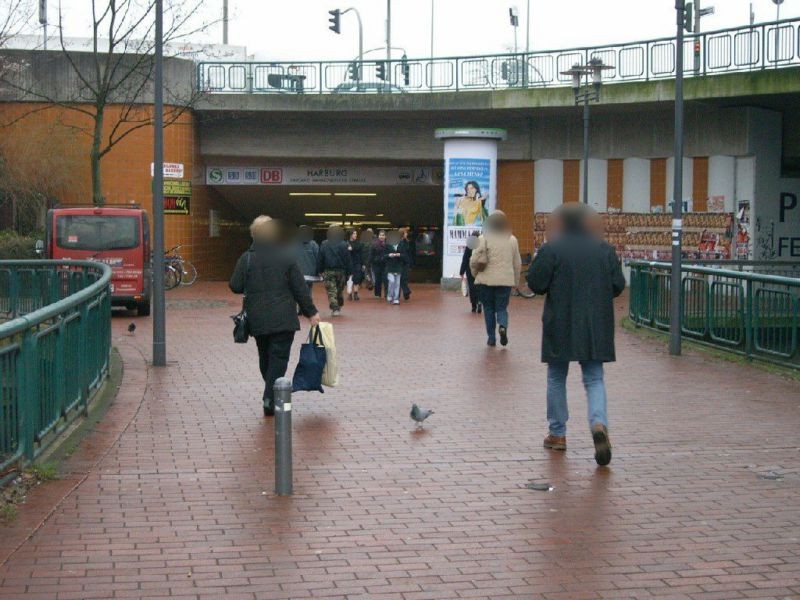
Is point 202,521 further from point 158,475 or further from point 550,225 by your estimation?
point 550,225

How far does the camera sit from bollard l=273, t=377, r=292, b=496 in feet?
23.0

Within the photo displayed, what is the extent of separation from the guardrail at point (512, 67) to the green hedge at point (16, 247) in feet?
20.2

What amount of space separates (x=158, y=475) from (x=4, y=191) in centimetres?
2490

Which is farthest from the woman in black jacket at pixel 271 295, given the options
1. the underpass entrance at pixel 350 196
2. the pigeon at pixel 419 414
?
the underpass entrance at pixel 350 196

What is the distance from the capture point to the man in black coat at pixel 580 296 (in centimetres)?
808

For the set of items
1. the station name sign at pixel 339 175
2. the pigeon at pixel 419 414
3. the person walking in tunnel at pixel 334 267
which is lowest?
the pigeon at pixel 419 414

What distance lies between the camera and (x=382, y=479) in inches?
301

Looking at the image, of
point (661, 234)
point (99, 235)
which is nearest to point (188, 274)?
point (99, 235)

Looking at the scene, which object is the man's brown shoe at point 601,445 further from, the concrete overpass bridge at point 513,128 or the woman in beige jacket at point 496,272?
the concrete overpass bridge at point 513,128

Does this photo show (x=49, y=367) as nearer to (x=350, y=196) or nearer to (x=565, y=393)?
(x=565, y=393)

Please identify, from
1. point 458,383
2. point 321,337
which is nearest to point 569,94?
point 458,383

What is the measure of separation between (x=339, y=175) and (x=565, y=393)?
88.5ft

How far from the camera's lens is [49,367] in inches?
321

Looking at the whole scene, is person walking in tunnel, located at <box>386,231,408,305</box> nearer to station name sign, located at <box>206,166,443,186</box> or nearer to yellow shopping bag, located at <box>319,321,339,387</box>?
station name sign, located at <box>206,166,443,186</box>
